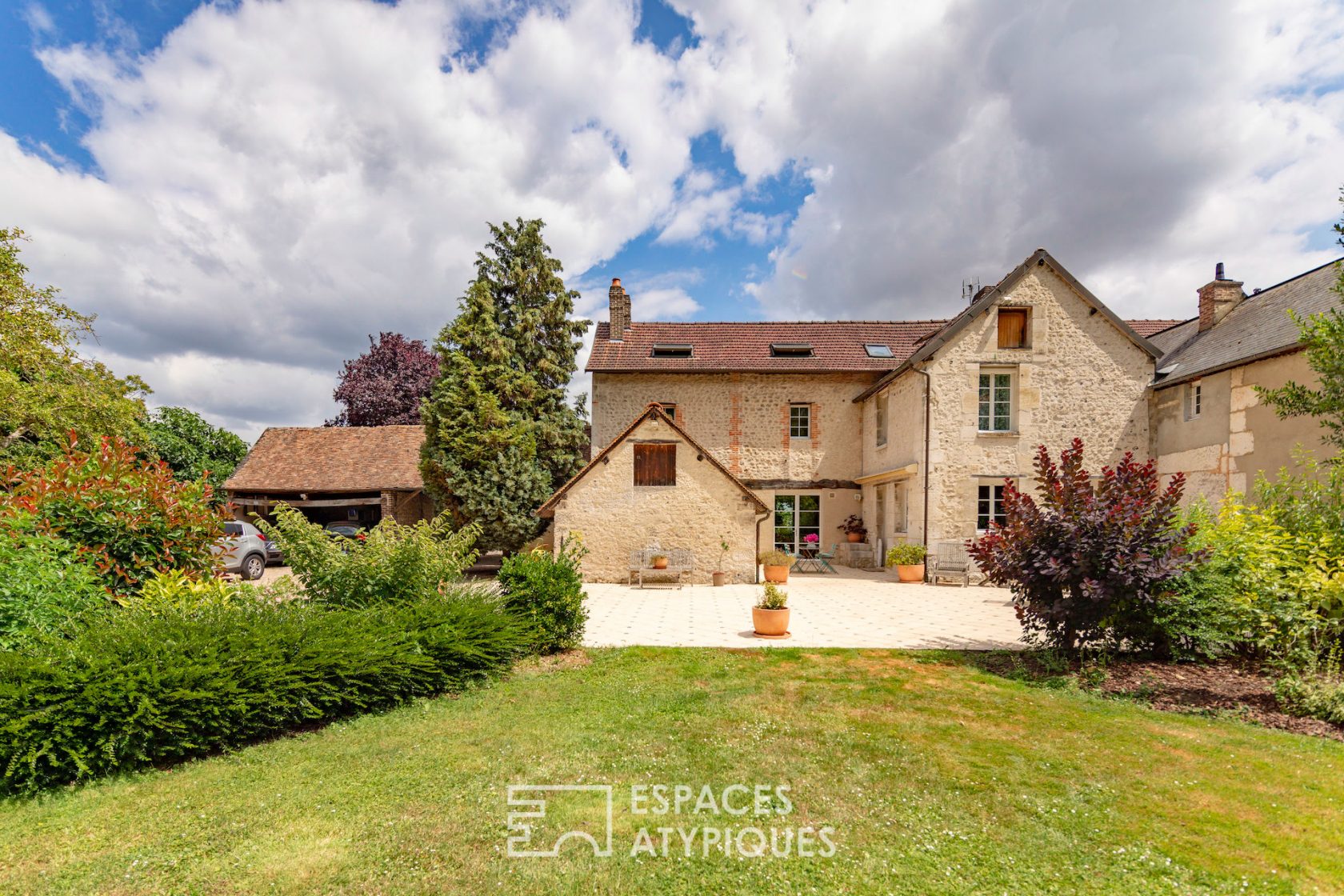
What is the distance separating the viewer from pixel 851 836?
3.67m

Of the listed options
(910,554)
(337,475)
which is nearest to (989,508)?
(910,554)

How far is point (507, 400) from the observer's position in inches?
699

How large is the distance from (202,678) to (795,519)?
1624cm

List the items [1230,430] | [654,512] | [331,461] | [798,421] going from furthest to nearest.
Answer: [331,461] → [798,421] → [654,512] → [1230,430]

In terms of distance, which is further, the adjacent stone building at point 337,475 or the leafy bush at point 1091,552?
the adjacent stone building at point 337,475

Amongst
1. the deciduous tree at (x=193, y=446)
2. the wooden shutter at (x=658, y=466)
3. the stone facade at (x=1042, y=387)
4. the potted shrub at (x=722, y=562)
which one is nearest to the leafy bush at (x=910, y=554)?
the stone facade at (x=1042, y=387)

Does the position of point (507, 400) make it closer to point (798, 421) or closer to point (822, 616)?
point (798, 421)

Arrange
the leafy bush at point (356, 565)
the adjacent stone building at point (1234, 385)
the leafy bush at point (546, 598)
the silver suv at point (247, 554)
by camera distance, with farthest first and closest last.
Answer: the silver suv at point (247, 554) < the adjacent stone building at point (1234, 385) < the leafy bush at point (546, 598) < the leafy bush at point (356, 565)

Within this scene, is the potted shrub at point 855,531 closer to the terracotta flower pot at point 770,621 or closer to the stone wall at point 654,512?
the stone wall at point 654,512

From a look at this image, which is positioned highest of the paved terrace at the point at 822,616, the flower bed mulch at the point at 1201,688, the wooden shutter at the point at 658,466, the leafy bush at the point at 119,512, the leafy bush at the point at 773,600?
the wooden shutter at the point at 658,466

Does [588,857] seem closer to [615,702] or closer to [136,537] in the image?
[615,702]

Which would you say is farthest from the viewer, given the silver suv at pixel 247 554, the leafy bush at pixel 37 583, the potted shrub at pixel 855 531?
the potted shrub at pixel 855 531

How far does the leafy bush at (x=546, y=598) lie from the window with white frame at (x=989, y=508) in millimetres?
11699

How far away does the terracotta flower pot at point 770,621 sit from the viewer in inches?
364
